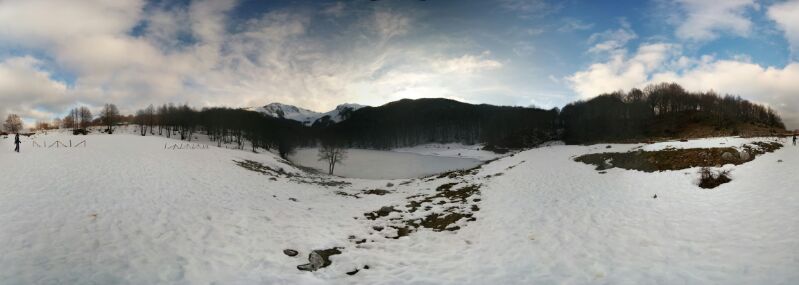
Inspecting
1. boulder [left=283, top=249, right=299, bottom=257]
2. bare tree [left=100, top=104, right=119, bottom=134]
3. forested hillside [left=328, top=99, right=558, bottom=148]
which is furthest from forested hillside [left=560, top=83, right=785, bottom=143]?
bare tree [left=100, top=104, right=119, bottom=134]

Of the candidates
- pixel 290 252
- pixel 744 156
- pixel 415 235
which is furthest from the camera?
pixel 744 156

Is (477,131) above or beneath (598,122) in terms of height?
beneath

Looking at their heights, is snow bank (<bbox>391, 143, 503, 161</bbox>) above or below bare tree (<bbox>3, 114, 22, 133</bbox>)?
below

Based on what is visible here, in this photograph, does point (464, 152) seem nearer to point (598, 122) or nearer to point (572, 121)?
point (598, 122)

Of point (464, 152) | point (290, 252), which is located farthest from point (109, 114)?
point (290, 252)

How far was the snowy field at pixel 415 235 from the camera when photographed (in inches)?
359

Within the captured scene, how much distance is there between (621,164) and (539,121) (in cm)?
12858

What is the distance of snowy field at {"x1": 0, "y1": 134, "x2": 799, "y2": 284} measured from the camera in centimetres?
912

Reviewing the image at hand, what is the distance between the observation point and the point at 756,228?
1028 cm

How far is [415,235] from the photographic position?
14734 millimetres

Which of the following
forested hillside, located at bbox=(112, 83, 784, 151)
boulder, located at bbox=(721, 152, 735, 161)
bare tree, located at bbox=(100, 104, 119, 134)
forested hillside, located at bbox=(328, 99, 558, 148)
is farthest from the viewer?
forested hillside, located at bbox=(328, 99, 558, 148)

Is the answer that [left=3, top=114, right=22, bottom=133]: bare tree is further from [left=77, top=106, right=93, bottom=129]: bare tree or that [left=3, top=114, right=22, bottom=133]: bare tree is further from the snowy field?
the snowy field

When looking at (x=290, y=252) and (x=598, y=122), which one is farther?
(x=598, y=122)

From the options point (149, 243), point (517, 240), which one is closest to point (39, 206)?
point (149, 243)
